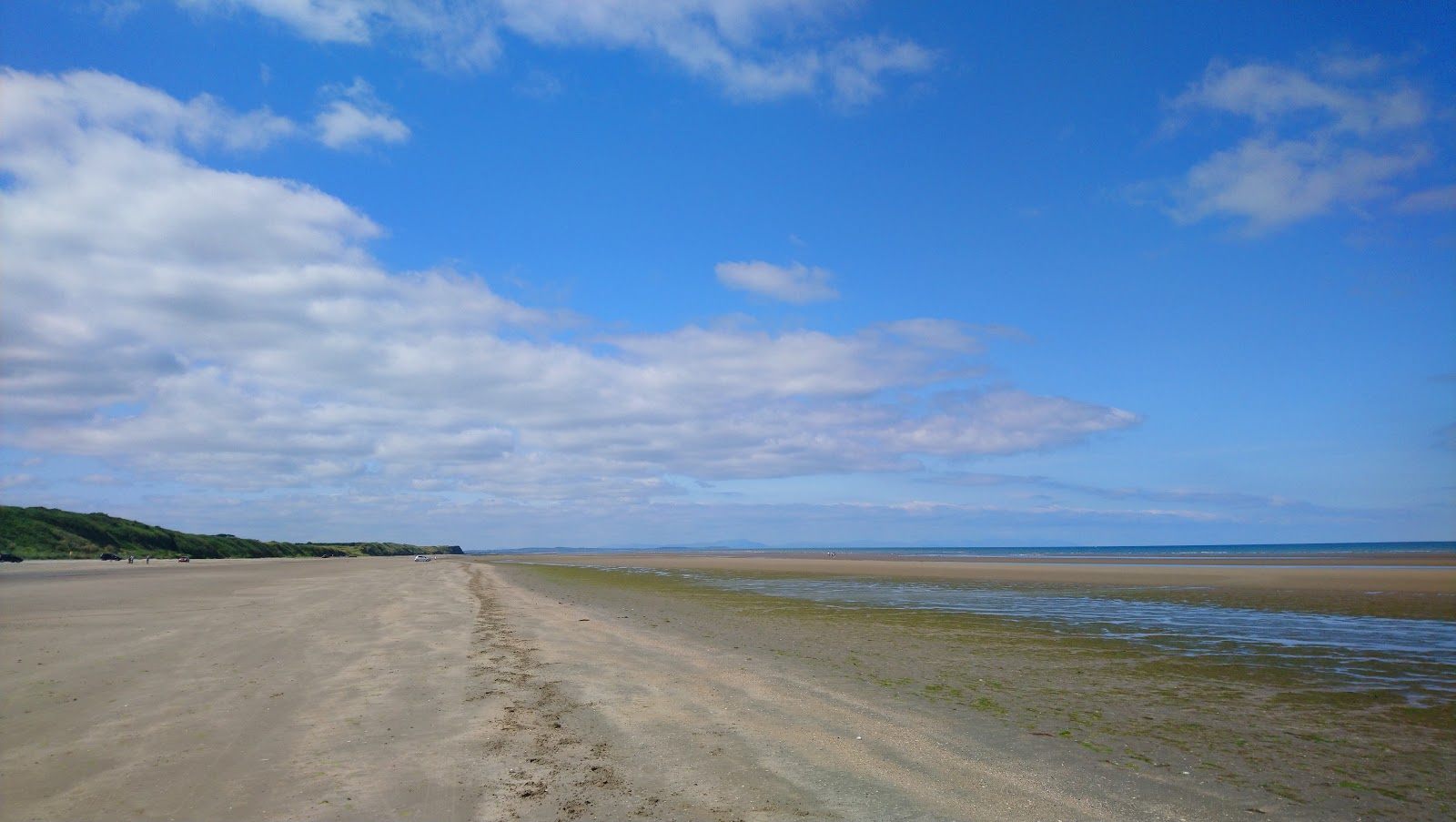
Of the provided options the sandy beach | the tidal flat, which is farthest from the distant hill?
the tidal flat

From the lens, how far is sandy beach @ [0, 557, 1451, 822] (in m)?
8.52

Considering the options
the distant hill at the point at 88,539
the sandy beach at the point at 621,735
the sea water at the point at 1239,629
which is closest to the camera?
the sandy beach at the point at 621,735

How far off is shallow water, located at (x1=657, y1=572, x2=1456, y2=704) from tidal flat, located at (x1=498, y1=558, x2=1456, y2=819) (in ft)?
0.84

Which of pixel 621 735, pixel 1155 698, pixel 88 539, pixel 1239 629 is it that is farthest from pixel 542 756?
pixel 88 539

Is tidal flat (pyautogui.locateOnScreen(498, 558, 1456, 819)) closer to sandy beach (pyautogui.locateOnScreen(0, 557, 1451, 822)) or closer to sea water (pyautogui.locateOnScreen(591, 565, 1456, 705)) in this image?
sandy beach (pyautogui.locateOnScreen(0, 557, 1451, 822))

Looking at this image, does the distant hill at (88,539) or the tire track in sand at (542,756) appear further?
the distant hill at (88,539)

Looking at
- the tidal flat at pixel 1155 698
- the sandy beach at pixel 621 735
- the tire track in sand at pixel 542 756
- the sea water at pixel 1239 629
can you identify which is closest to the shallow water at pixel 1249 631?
the sea water at pixel 1239 629

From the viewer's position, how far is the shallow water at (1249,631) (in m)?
17.1

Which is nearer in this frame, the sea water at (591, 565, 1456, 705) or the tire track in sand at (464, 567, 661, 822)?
the tire track in sand at (464, 567, 661, 822)

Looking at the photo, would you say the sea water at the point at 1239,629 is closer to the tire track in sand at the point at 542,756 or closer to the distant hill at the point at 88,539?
the tire track in sand at the point at 542,756

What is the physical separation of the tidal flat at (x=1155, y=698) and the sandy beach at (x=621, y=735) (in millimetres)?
83

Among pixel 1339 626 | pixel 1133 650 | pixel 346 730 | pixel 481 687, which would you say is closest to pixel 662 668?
pixel 481 687

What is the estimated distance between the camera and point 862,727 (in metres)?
12.0

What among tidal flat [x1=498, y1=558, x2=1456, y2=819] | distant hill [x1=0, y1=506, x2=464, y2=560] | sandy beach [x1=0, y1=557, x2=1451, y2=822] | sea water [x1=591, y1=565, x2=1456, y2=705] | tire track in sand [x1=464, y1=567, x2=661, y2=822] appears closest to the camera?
tire track in sand [x1=464, y1=567, x2=661, y2=822]
